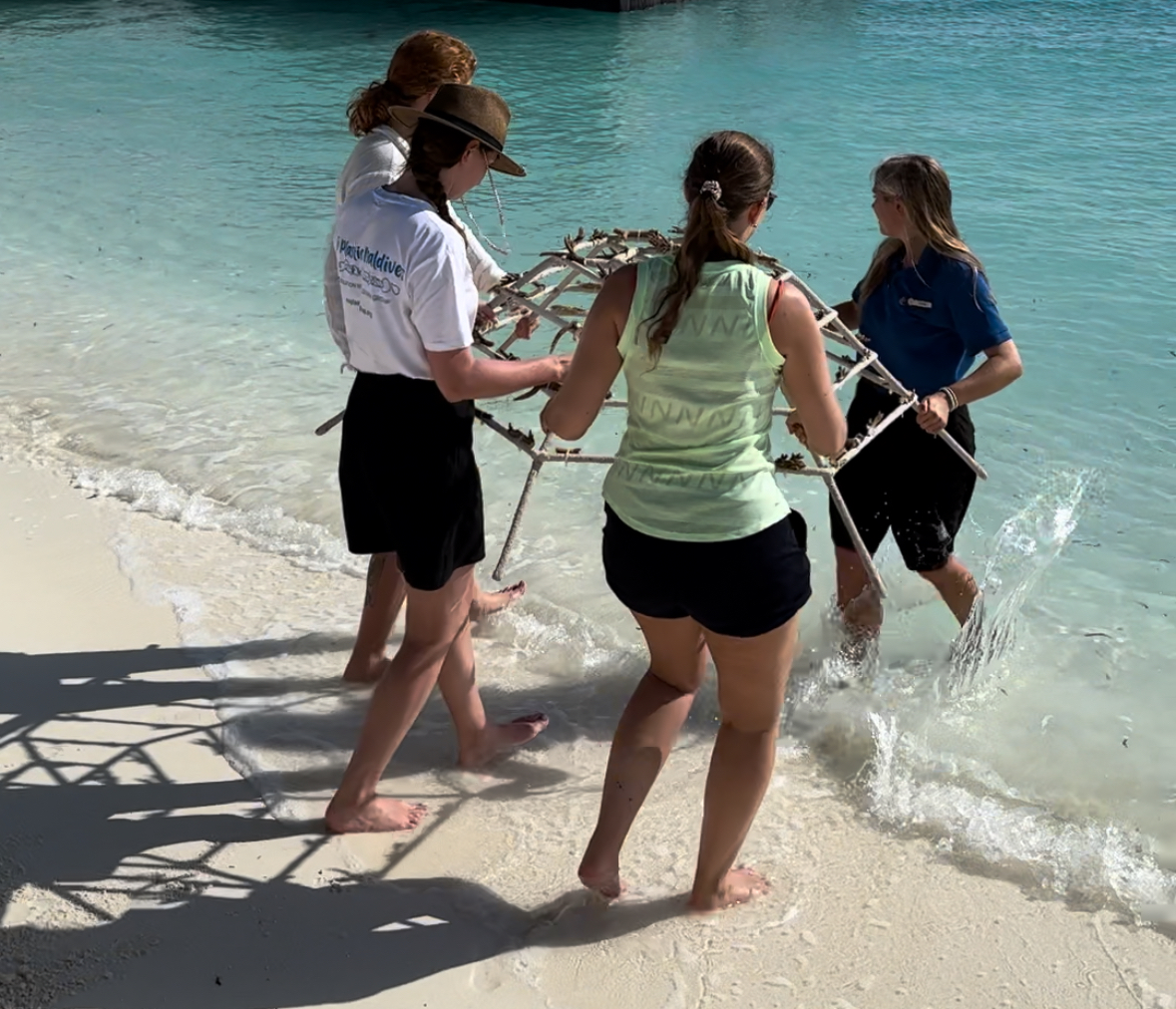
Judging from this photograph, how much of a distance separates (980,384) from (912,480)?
1.11ft

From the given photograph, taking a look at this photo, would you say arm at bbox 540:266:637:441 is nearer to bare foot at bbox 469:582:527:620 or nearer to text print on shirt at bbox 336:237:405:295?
text print on shirt at bbox 336:237:405:295

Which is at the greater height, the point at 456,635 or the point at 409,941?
the point at 456,635

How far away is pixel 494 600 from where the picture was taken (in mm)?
4348

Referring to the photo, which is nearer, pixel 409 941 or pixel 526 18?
pixel 409 941

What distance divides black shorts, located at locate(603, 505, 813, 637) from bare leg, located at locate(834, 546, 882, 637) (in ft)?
4.25

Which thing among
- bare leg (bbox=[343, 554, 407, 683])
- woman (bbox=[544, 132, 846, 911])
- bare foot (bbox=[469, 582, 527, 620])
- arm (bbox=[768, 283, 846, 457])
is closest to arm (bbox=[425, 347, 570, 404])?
woman (bbox=[544, 132, 846, 911])

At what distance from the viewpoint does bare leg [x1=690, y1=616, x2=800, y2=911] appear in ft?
8.22

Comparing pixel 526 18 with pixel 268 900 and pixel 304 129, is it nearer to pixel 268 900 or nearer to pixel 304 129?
pixel 304 129

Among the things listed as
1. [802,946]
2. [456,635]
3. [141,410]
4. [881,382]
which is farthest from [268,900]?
[141,410]

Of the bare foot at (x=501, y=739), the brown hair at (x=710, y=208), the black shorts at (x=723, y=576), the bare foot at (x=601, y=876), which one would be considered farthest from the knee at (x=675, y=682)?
the bare foot at (x=501, y=739)

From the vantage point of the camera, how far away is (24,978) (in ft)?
8.75

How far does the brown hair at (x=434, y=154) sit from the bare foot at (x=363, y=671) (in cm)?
169

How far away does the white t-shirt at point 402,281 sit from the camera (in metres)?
2.58

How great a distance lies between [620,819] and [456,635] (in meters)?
0.68
